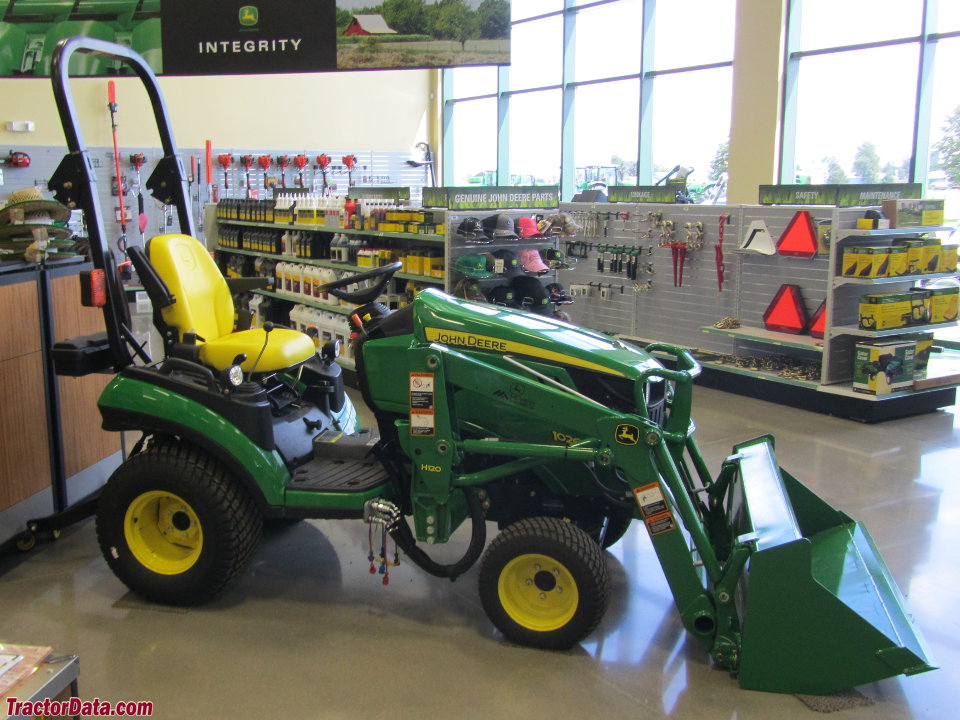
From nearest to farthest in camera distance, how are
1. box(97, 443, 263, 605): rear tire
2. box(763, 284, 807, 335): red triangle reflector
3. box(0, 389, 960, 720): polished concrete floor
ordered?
box(0, 389, 960, 720): polished concrete floor → box(97, 443, 263, 605): rear tire → box(763, 284, 807, 335): red triangle reflector

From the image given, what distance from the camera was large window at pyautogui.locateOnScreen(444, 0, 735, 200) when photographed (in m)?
10.3

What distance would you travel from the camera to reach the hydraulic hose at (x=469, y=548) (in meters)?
2.93

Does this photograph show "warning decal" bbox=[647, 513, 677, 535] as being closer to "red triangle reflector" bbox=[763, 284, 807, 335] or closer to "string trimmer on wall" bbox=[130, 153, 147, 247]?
"red triangle reflector" bbox=[763, 284, 807, 335]

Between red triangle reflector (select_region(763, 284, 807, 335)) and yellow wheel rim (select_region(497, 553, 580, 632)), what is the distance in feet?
13.4

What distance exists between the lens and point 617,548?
369cm

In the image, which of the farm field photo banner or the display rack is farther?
the display rack

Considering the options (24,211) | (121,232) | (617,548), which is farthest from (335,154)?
(617,548)

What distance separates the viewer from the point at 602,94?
11711 mm

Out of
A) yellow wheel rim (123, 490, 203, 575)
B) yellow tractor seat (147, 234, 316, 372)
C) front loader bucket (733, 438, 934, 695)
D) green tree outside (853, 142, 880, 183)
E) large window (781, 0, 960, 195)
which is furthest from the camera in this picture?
green tree outside (853, 142, 880, 183)

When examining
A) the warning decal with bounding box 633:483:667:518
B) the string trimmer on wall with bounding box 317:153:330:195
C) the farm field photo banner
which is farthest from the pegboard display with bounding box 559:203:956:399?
the string trimmer on wall with bounding box 317:153:330:195

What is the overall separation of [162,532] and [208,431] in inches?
19.7

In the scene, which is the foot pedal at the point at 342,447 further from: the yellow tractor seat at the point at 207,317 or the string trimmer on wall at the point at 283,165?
the string trimmer on wall at the point at 283,165

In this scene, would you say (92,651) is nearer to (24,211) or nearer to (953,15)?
(24,211)

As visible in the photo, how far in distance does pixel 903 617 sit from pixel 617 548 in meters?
1.26
